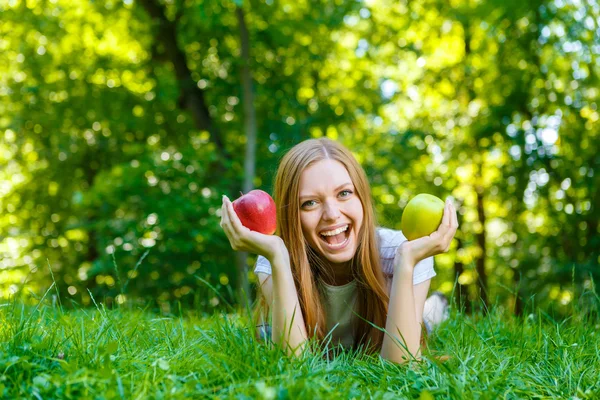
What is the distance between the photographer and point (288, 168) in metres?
2.92

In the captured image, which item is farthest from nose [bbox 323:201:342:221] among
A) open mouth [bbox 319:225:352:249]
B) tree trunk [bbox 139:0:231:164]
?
tree trunk [bbox 139:0:231:164]

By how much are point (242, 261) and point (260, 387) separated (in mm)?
5357

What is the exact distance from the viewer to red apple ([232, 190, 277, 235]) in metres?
2.66

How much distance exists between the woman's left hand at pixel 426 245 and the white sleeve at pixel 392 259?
303mm

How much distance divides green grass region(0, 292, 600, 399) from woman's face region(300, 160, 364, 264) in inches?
21.3

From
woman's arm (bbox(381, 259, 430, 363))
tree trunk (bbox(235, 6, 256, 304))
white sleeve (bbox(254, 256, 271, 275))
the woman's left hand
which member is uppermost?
tree trunk (bbox(235, 6, 256, 304))

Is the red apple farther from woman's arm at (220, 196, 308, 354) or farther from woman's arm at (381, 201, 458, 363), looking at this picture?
woman's arm at (381, 201, 458, 363)

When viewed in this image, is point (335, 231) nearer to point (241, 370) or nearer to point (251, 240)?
point (251, 240)

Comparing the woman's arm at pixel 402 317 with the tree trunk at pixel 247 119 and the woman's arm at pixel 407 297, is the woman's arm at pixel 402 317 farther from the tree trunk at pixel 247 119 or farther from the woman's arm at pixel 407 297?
the tree trunk at pixel 247 119

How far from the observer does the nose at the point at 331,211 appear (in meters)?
2.72

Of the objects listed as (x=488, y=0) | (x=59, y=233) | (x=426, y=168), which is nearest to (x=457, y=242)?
(x=426, y=168)

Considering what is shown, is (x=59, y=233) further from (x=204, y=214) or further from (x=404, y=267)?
(x=404, y=267)

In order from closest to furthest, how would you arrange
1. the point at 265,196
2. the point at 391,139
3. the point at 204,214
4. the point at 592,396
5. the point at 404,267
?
the point at 592,396 < the point at 404,267 < the point at 265,196 < the point at 204,214 < the point at 391,139

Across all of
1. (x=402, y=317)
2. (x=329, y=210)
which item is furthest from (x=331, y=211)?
(x=402, y=317)
